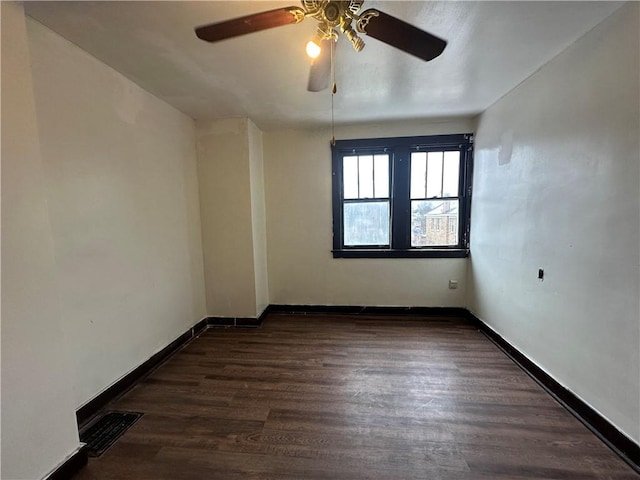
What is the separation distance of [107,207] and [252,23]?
65.7 inches

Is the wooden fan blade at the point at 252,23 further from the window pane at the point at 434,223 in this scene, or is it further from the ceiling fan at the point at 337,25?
the window pane at the point at 434,223

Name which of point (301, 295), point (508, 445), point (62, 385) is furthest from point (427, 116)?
point (62, 385)

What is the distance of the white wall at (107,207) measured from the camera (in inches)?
67.9

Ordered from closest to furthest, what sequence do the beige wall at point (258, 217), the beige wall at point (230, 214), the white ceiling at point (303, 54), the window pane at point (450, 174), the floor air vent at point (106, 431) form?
the white ceiling at point (303, 54) → the floor air vent at point (106, 431) → the beige wall at point (230, 214) → the beige wall at point (258, 217) → the window pane at point (450, 174)

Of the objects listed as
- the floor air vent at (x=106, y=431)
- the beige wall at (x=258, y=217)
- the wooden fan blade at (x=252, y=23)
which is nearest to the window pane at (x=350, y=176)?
the beige wall at (x=258, y=217)

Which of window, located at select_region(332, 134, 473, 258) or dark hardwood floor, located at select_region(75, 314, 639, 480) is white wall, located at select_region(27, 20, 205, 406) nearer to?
dark hardwood floor, located at select_region(75, 314, 639, 480)

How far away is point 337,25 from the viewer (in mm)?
1314

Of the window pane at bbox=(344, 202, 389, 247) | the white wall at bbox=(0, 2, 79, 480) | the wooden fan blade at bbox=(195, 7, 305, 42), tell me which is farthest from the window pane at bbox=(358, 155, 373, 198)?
the white wall at bbox=(0, 2, 79, 480)

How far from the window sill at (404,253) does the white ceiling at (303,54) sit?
1.69m

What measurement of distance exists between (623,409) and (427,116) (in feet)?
9.80

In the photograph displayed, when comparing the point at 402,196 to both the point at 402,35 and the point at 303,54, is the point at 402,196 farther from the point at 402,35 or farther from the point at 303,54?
the point at 402,35

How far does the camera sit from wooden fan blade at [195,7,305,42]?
124 cm

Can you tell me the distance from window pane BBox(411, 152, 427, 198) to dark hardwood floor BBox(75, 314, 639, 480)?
6.05ft

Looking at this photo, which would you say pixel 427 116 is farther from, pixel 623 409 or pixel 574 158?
pixel 623 409
